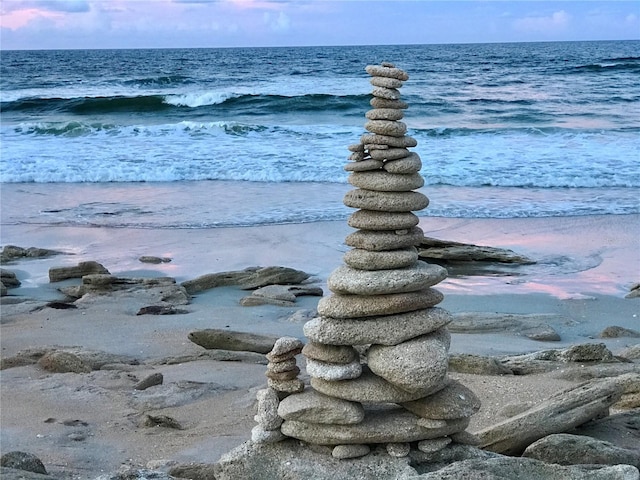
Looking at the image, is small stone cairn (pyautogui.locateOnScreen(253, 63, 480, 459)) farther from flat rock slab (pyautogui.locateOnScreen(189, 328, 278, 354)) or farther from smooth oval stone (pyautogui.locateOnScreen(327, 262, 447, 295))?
flat rock slab (pyautogui.locateOnScreen(189, 328, 278, 354))

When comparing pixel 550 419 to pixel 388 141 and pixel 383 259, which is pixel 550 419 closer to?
pixel 383 259

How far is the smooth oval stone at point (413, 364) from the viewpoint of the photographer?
5203 mm

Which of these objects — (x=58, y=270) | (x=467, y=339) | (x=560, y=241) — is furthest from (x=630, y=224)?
(x=58, y=270)

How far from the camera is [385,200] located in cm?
550

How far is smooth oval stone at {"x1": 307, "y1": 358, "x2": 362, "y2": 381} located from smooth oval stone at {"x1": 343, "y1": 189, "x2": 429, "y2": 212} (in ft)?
3.18

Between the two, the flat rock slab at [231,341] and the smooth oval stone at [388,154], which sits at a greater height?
the smooth oval stone at [388,154]

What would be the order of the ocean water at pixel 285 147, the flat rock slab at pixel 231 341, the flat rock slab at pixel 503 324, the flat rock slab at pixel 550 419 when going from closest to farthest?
the flat rock slab at pixel 550 419
the flat rock slab at pixel 231 341
the flat rock slab at pixel 503 324
the ocean water at pixel 285 147

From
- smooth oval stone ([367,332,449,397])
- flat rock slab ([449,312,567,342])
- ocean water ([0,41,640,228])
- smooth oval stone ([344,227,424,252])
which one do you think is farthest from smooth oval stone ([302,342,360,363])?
ocean water ([0,41,640,228])

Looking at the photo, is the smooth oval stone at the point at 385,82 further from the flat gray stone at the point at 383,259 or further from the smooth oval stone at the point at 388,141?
the flat gray stone at the point at 383,259

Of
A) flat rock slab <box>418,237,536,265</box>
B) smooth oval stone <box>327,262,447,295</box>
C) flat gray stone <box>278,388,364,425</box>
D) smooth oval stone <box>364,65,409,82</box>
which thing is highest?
smooth oval stone <box>364,65,409,82</box>

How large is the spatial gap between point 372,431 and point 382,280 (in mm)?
906

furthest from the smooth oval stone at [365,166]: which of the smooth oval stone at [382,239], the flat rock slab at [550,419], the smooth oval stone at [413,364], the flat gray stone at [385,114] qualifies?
the flat rock slab at [550,419]

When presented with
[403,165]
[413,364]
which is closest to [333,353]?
[413,364]

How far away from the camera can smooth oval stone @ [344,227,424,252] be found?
5.46 metres
